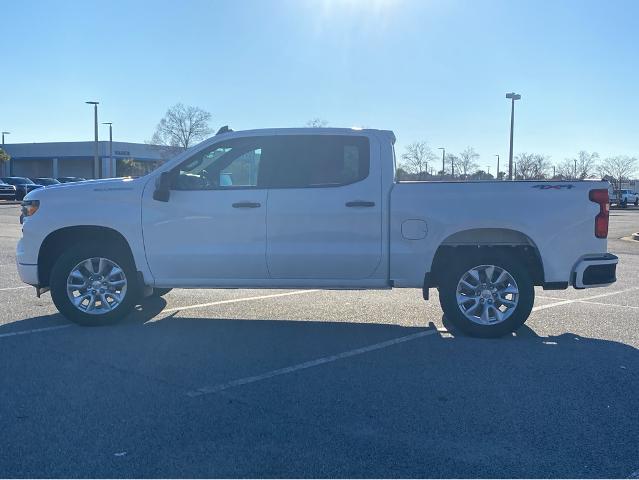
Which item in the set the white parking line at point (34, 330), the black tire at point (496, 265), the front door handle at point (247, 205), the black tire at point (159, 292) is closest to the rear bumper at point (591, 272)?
the black tire at point (496, 265)

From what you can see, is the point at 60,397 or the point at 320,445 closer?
the point at 320,445

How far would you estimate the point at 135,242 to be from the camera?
6.92 metres

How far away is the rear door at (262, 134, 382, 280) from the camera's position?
6688 millimetres

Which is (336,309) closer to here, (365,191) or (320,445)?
(365,191)

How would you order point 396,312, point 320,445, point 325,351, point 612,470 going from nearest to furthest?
point 612,470
point 320,445
point 325,351
point 396,312

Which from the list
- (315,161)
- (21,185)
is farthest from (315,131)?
(21,185)

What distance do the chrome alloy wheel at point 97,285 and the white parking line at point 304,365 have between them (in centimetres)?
242

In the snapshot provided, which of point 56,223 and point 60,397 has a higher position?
point 56,223

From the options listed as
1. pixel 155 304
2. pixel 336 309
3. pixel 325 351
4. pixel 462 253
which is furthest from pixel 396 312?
pixel 155 304

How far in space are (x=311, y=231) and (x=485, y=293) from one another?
192 cm

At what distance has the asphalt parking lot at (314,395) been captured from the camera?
12.3 feet

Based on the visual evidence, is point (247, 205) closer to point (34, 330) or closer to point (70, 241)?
point (70, 241)

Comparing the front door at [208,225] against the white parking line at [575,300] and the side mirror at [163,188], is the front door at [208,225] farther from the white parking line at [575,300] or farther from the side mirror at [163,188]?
the white parking line at [575,300]

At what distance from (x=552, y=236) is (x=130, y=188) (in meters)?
4.44
